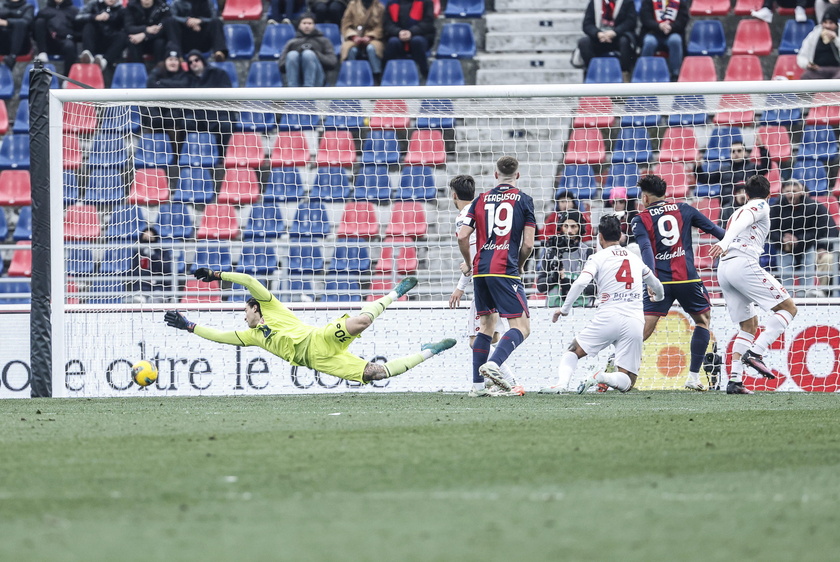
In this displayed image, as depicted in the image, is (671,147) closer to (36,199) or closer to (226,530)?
(36,199)

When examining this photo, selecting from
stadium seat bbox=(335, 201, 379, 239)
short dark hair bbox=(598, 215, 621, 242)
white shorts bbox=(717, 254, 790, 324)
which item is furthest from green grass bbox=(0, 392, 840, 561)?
stadium seat bbox=(335, 201, 379, 239)

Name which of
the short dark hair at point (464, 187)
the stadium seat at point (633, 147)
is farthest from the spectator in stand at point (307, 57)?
the short dark hair at point (464, 187)

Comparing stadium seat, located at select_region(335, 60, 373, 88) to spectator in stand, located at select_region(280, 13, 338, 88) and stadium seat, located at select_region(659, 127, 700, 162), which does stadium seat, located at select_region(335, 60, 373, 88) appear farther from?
stadium seat, located at select_region(659, 127, 700, 162)

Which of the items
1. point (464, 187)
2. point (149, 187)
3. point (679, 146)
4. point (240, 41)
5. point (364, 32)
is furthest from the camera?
point (240, 41)

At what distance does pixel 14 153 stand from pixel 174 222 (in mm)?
4262

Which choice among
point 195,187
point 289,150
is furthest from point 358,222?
point 195,187

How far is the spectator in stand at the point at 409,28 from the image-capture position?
16438 mm

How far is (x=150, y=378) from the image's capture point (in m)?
10.3

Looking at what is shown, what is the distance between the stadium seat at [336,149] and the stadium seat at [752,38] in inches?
255

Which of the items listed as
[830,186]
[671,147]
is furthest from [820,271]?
[671,147]

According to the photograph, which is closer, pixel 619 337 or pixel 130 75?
pixel 619 337

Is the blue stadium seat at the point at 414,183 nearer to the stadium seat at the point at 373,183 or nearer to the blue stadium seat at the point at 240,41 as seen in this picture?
the stadium seat at the point at 373,183

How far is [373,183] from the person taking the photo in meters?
12.8

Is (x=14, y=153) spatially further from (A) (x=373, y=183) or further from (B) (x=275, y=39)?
(A) (x=373, y=183)
